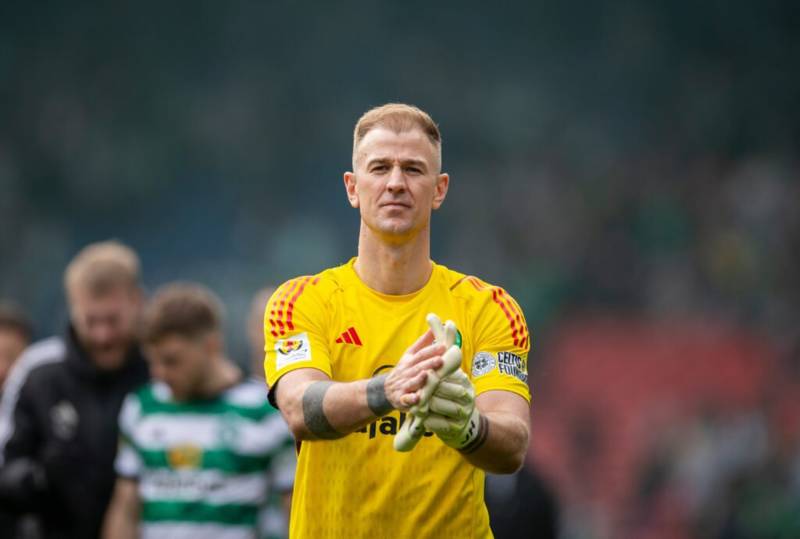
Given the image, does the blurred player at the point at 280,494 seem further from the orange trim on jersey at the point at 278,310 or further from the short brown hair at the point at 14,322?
the short brown hair at the point at 14,322

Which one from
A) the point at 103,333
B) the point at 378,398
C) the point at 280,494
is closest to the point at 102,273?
the point at 103,333

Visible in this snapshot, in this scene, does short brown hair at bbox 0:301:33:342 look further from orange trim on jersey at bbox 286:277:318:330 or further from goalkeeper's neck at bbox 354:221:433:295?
goalkeeper's neck at bbox 354:221:433:295

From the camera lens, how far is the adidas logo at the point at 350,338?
4.09 m

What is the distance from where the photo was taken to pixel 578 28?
1638cm

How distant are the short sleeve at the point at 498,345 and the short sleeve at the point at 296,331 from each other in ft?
1.60

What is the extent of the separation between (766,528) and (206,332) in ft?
29.5

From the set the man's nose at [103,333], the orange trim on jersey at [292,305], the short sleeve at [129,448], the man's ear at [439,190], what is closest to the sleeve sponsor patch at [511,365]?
the man's ear at [439,190]

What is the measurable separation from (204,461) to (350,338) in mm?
1982

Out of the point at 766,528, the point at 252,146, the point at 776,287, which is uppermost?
the point at 252,146

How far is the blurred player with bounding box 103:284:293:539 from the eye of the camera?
580 cm

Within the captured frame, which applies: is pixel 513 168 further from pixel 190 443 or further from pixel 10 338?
pixel 190 443

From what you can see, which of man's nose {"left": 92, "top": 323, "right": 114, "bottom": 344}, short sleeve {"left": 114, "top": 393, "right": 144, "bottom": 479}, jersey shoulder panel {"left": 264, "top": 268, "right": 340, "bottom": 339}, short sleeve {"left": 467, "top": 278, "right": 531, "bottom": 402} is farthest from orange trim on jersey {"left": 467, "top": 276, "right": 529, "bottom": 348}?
man's nose {"left": 92, "top": 323, "right": 114, "bottom": 344}

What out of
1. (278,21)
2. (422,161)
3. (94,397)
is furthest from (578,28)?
(422,161)

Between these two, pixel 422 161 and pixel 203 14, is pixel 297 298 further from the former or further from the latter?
pixel 203 14
